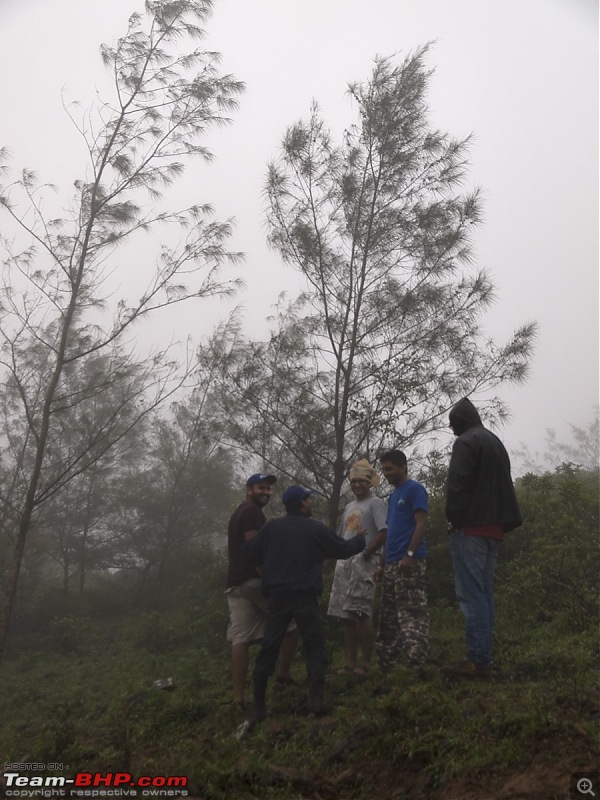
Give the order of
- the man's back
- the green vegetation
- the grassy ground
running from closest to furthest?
the grassy ground
the green vegetation
the man's back

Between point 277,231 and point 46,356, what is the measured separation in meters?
6.69

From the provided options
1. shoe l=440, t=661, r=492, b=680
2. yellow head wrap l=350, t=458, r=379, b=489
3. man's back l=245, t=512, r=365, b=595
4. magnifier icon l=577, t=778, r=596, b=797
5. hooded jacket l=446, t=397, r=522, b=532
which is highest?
yellow head wrap l=350, t=458, r=379, b=489

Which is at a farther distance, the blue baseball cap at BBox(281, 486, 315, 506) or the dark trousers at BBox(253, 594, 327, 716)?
the blue baseball cap at BBox(281, 486, 315, 506)

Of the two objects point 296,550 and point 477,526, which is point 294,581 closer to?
point 296,550

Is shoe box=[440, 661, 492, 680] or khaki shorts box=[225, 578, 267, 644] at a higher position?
khaki shorts box=[225, 578, 267, 644]

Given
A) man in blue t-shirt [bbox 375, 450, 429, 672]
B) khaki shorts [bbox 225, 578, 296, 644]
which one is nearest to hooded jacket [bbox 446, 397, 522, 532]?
man in blue t-shirt [bbox 375, 450, 429, 672]

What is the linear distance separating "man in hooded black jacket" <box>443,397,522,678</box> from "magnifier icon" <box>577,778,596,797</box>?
1550mm

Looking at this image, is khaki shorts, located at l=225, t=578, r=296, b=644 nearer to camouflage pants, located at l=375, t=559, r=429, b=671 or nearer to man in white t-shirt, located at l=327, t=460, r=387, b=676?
man in white t-shirt, located at l=327, t=460, r=387, b=676

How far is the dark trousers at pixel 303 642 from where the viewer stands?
15.1 ft

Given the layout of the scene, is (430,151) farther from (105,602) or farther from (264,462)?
(105,602)

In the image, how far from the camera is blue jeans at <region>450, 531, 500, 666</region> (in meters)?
4.50

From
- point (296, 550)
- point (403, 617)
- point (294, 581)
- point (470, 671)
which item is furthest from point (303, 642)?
point (470, 671)

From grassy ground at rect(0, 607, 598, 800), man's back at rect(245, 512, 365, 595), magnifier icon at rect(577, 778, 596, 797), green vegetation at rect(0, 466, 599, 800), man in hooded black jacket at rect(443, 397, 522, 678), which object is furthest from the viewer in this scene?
man's back at rect(245, 512, 365, 595)

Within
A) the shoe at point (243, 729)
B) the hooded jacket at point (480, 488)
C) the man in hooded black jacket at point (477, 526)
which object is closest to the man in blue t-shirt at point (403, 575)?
the man in hooded black jacket at point (477, 526)
